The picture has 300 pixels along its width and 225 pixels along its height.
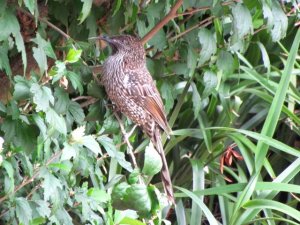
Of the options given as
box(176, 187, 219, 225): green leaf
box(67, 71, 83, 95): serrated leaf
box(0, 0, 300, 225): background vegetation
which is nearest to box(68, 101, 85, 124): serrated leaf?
box(0, 0, 300, 225): background vegetation

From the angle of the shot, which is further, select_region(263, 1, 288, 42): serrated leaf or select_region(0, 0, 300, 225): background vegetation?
select_region(263, 1, 288, 42): serrated leaf

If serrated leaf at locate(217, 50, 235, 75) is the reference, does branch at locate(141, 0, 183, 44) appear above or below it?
above

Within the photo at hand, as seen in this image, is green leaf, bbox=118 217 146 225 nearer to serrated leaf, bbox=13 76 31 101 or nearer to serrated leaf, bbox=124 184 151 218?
serrated leaf, bbox=124 184 151 218

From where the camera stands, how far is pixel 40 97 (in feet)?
5.99

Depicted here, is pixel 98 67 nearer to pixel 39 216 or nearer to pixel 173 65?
pixel 173 65

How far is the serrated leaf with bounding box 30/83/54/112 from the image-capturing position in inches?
71.3

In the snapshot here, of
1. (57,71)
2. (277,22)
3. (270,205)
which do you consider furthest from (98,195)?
(270,205)

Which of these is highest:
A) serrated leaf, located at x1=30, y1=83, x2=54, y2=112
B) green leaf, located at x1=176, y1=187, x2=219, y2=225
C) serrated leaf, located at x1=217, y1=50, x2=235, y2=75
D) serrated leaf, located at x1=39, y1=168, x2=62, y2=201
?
serrated leaf, located at x1=30, y1=83, x2=54, y2=112

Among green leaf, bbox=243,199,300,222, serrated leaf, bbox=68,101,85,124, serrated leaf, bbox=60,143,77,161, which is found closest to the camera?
serrated leaf, bbox=60,143,77,161

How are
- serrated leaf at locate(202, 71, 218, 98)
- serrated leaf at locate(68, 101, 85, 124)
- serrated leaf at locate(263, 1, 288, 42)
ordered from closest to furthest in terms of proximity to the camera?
1. serrated leaf at locate(68, 101, 85, 124)
2. serrated leaf at locate(263, 1, 288, 42)
3. serrated leaf at locate(202, 71, 218, 98)

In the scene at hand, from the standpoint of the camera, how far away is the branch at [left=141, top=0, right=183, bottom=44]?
239 cm

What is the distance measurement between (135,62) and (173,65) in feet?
0.53

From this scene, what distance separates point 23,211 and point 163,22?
807 millimetres

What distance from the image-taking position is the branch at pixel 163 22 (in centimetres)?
239
